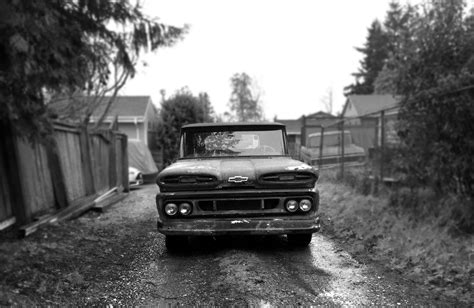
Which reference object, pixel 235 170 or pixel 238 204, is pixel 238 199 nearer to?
pixel 238 204

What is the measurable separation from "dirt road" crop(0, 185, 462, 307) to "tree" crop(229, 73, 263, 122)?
164 feet

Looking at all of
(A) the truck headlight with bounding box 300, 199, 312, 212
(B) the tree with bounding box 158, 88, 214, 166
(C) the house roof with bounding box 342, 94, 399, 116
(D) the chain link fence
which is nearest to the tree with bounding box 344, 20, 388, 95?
(C) the house roof with bounding box 342, 94, 399, 116

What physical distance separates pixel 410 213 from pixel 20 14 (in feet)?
18.7

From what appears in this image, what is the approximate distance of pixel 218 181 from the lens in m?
4.73

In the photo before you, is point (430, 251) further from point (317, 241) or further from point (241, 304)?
point (241, 304)

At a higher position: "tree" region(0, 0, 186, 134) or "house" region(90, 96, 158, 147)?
"tree" region(0, 0, 186, 134)

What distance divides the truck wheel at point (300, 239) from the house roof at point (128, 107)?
23.3 m

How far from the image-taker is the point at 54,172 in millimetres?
7180

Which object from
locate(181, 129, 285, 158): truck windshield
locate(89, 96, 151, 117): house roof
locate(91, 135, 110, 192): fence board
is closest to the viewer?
locate(181, 129, 285, 158): truck windshield

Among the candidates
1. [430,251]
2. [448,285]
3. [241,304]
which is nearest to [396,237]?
[430,251]

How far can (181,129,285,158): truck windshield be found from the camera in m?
5.89

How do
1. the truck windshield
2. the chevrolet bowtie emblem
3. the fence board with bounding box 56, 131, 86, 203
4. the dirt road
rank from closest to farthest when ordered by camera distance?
the dirt road, the chevrolet bowtie emblem, the truck windshield, the fence board with bounding box 56, 131, 86, 203

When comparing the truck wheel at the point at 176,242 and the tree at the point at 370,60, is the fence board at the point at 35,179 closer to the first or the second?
the truck wheel at the point at 176,242

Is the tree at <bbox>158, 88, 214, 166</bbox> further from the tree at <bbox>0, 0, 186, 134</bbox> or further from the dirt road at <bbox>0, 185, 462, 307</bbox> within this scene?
the dirt road at <bbox>0, 185, 462, 307</bbox>
